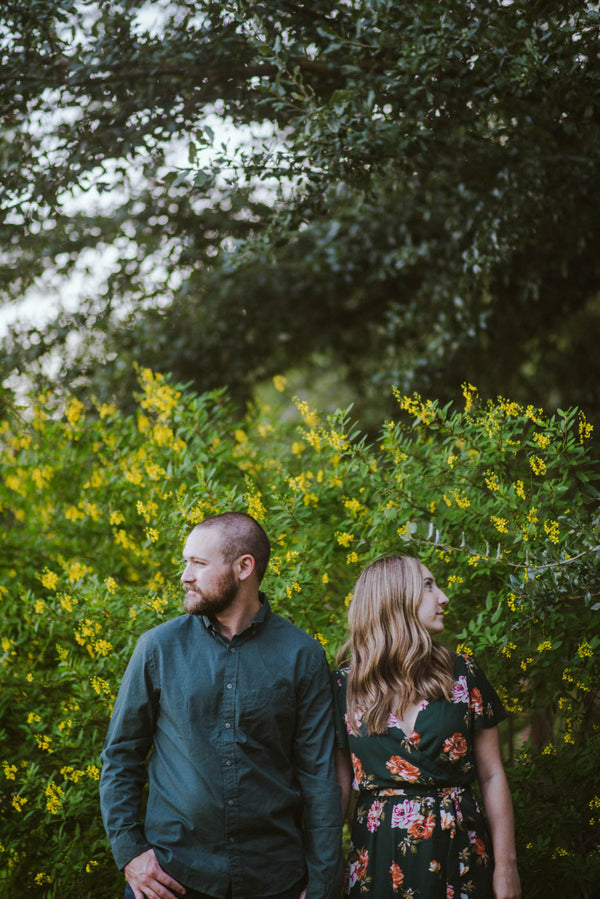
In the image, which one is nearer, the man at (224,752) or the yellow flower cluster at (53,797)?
the man at (224,752)

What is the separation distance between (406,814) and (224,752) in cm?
50

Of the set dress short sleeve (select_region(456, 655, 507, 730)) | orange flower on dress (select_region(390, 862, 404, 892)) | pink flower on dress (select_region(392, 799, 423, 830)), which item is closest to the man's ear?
dress short sleeve (select_region(456, 655, 507, 730))

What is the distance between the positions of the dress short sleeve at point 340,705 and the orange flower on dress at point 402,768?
0.52ft

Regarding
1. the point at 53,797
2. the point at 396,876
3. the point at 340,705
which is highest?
the point at 340,705

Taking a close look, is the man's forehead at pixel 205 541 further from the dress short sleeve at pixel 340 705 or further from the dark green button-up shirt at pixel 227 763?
the dress short sleeve at pixel 340 705

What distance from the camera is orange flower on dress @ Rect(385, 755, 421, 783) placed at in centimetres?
206

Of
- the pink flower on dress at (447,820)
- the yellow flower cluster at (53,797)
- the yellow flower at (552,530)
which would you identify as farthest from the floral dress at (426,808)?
the yellow flower cluster at (53,797)

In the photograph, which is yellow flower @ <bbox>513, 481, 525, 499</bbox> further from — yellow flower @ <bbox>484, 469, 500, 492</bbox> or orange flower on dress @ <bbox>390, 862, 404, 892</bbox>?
orange flower on dress @ <bbox>390, 862, 404, 892</bbox>

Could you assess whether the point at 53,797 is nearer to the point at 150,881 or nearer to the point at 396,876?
the point at 150,881

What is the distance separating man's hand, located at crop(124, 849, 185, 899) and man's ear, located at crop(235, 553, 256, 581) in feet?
2.48

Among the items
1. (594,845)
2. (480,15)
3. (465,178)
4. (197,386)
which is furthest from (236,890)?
(197,386)

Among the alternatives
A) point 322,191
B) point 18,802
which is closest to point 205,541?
point 18,802

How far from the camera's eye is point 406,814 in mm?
2055

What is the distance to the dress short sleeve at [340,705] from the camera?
7.19 feet
